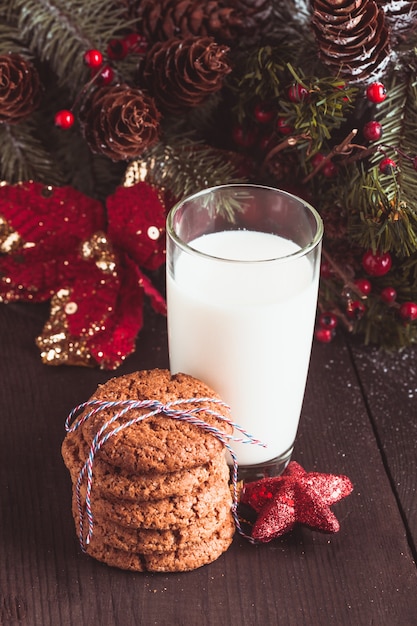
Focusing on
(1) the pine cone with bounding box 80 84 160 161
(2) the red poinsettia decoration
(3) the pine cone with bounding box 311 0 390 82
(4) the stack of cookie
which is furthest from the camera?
(2) the red poinsettia decoration

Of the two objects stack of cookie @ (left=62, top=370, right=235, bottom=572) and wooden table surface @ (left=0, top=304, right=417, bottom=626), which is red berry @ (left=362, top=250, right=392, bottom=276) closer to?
wooden table surface @ (left=0, top=304, right=417, bottom=626)

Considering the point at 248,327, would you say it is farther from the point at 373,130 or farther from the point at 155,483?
the point at 373,130

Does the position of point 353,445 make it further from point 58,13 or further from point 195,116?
point 58,13

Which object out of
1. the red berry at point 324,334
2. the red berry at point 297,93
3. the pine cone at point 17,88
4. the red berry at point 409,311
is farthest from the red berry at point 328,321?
the pine cone at point 17,88

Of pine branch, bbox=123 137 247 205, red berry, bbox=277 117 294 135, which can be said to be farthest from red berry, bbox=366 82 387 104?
pine branch, bbox=123 137 247 205

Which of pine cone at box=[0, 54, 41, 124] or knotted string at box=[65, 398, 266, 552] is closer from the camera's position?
knotted string at box=[65, 398, 266, 552]

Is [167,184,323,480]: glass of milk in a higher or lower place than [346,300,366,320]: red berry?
higher

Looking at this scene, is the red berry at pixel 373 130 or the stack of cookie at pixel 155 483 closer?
the stack of cookie at pixel 155 483

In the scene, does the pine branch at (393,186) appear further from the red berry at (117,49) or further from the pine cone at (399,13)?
the red berry at (117,49)
